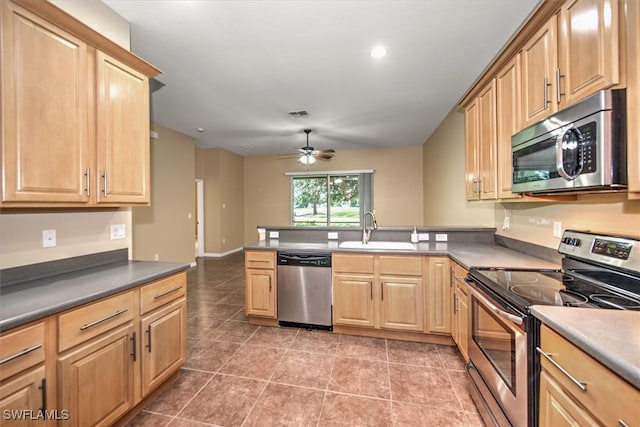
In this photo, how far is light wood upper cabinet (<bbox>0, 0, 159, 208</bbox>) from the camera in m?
1.29

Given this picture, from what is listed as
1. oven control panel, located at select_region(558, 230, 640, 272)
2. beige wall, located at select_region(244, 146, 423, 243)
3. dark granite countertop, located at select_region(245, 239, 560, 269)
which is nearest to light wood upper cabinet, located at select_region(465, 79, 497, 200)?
dark granite countertop, located at select_region(245, 239, 560, 269)

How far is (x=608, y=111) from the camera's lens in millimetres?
1134

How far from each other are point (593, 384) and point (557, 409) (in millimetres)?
254

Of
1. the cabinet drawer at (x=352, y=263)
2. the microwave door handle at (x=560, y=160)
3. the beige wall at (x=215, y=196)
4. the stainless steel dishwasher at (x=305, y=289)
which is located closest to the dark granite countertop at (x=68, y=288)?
the stainless steel dishwasher at (x=305, y=289)

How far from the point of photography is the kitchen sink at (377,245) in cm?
284

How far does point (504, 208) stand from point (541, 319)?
1960 mm

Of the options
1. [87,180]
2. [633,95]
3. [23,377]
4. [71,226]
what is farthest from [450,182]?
[23,377]

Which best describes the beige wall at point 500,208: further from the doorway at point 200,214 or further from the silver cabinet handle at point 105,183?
the doorway at point 200,214

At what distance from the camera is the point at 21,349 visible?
3.58 ft

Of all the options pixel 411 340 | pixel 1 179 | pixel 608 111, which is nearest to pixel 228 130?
pixel 1 179

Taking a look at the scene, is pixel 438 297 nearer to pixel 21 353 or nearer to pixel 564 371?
pixel 564 371

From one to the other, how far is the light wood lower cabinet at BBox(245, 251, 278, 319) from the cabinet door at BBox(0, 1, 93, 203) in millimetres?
1676

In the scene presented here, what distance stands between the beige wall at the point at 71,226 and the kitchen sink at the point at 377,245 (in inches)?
80.8

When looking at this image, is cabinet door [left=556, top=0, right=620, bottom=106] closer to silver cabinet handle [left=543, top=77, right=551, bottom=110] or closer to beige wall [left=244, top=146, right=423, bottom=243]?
silver cabinet handle [left=543, top=77, right=551, bottom=110]
